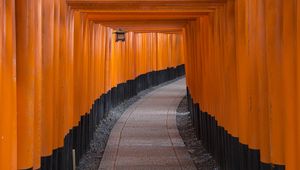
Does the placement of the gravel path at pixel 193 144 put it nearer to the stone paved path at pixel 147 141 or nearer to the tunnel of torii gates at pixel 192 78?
the stone paved path at pixel 147 141

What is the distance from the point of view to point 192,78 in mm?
20141

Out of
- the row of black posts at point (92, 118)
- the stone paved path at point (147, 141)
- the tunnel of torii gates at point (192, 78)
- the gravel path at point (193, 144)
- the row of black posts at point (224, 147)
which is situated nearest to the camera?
the tunnel of torii gates at point (192, 78)

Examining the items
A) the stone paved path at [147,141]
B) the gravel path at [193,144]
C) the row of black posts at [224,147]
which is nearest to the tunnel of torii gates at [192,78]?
the row of black posts at [224,147]

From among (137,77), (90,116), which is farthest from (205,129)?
(137,77)

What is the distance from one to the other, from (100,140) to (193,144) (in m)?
2.69

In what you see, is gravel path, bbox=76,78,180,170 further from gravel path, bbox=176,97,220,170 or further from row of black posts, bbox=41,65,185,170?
gravel path, bbox=176,97,220,170

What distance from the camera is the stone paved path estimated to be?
47.8ft

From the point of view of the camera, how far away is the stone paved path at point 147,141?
47.8 ft

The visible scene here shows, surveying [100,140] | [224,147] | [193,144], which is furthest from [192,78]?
[224,147]

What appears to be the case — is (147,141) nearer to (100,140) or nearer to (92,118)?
(100,140)

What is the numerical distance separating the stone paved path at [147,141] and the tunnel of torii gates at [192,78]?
0.77 m

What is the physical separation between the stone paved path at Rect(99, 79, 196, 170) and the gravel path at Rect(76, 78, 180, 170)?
0.59ft

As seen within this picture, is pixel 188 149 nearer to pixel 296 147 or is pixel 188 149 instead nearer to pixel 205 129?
pixel 205 129

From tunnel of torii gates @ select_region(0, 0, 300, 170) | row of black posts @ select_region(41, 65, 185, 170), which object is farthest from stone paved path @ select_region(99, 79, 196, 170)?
tunnel of torii gates @ select_region(0, 0, 300, 170)
